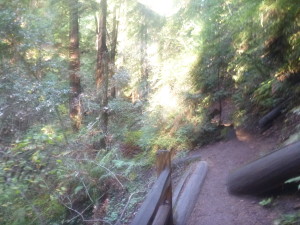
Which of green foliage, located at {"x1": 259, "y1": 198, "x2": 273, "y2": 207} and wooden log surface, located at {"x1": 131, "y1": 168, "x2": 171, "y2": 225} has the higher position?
wooden log surface, located at {"x1": 131, "y1": 168, "x2": 171, "y2": 225}

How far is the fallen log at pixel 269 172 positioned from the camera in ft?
16.1

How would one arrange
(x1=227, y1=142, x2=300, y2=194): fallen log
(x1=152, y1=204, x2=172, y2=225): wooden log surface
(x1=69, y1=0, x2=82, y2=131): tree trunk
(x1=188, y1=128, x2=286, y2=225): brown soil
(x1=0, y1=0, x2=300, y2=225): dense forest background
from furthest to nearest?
(x1=69, y1=0, x2=82, y2=131): tree trunk
(x1=0, y1=0, x2=300, y2=225): dense forest background
(x1=188, y1=128, x2=286, y2=225): brown soil
(x1=227, y1=142, x2=300, y2=194): fallen log
(x1=152, y1=204, x2=172, y2=225): wooden log surface

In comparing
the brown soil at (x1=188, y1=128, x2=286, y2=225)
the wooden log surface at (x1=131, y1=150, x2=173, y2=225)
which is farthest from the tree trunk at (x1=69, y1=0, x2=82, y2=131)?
the wooden log surface at (x1=131, y1=150, x2=173, y2=225)

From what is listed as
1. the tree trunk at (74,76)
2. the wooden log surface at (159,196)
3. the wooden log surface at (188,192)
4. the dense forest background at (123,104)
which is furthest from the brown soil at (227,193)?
the tree trunk at (74,76)

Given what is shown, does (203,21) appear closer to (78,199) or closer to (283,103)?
(283,103)

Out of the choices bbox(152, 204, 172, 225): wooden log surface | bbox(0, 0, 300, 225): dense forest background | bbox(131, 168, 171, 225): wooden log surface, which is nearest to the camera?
bbox(131, 168, 171, 225): wooden log surface

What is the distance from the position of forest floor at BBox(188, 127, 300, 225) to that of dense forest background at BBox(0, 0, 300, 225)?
111cm

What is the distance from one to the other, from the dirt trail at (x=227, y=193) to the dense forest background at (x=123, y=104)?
3.43 feet

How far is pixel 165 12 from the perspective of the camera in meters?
16.4

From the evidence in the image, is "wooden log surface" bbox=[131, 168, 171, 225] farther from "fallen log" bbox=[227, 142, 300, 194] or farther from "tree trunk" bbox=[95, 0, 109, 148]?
"tree trunk" bbox=[95, 0, 109, 148]

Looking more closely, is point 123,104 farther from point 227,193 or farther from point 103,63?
point 227,193

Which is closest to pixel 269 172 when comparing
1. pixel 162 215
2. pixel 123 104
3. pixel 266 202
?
pixel 266 202

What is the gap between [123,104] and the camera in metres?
13.9

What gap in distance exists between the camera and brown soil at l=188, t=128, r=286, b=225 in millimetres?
5125
